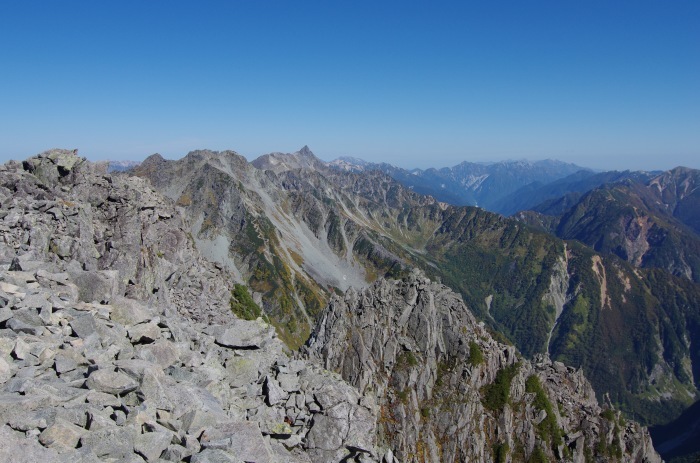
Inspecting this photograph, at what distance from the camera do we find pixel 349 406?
2125 cm

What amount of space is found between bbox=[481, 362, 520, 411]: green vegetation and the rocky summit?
1.15 feet

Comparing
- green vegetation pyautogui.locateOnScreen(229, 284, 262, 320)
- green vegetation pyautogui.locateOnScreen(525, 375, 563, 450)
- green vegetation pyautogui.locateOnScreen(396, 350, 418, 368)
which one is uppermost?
green vegetation pyautogui.locateOnScreen(229, 284, 262, 320)

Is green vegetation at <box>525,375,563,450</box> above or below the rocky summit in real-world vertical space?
below

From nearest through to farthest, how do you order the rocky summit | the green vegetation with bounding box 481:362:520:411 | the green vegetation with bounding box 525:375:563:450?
the rocky summit → the green vegetation with bounding box 525:375:563:450 → the green vegetation with bounding box 481:362:520:411

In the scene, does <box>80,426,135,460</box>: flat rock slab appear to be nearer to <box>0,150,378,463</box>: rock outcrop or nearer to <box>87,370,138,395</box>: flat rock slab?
<box>0,150,378,463</box>: rock outcrop

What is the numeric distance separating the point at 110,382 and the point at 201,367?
15.1ft

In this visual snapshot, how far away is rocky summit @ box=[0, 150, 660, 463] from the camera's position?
13.2 metres

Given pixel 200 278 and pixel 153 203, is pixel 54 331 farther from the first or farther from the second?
pixel 153 203

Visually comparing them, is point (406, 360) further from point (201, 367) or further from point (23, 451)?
point (23, 451)

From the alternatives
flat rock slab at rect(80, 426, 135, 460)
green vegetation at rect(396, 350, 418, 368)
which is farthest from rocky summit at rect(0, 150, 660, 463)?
green vegetation at rect(396, 350, 418, 368)

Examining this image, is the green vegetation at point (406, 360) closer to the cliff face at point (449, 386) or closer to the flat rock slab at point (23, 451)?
the cliff face at point (449, 386)

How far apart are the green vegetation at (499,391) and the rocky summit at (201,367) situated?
35 cm

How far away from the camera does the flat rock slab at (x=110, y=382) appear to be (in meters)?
13.9

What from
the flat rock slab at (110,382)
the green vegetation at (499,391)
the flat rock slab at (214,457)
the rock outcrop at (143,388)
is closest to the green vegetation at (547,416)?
the green vegetation at (499,391)
